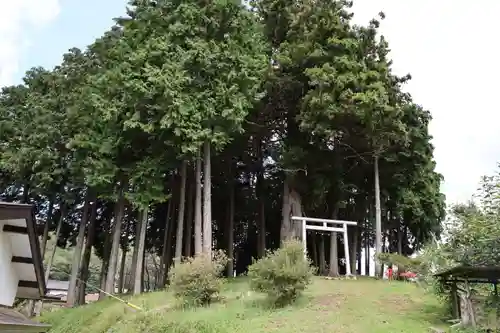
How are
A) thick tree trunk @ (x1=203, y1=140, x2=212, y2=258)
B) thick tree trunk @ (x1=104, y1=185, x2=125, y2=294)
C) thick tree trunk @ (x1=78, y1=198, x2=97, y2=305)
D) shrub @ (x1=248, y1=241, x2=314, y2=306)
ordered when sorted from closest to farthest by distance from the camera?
shrub @ (x1=248, y1=241, x2=314, y2=306), thick tree trunk @ (x1=203, y1=140, x2=212, y2=258), thick tree trunk @ (x1=104, y1=185, x2=125, y2=294), thick tree trunk @ (x1=78, y1=198, x2=97, y2=305)

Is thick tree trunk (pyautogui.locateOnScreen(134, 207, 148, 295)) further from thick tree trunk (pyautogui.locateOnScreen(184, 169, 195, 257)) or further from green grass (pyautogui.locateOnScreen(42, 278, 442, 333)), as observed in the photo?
thick tree trunk (pyautogui.locateOnScreen(184, 169, 195, 257))

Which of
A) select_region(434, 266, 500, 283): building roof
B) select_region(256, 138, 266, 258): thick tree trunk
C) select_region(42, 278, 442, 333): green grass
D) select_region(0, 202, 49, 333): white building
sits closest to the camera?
select_region(0, 202, 49, 333): white building

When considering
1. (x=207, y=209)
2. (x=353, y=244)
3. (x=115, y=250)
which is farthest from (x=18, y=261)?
(x=353, y=244)

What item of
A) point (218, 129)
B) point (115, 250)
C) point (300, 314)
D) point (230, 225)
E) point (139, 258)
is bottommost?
point (300, 314)

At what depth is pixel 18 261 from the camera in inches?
310

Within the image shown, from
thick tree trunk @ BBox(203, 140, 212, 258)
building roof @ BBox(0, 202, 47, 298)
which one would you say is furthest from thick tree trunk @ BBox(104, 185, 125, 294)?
building roof @ BBox(0, 202, 47, 298)

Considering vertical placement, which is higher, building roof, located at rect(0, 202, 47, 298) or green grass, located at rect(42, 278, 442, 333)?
building roof, located at rect(0, 202, 47, 298)

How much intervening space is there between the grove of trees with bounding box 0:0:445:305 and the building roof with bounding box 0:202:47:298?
8.89 meters

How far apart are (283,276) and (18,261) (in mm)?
6937

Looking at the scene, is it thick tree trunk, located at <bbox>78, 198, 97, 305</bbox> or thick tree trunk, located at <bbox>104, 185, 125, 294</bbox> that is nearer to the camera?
thick tree trunk, located at <bbox>104, 185, 125, 294</bbox>

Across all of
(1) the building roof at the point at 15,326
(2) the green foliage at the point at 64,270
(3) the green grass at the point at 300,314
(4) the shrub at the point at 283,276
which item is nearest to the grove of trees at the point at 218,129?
(3) the green grass at the point at 300,314

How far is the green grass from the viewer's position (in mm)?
10602

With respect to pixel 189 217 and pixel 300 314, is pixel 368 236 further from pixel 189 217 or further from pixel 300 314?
pixel 300 314

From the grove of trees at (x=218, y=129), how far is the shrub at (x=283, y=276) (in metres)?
4.64
